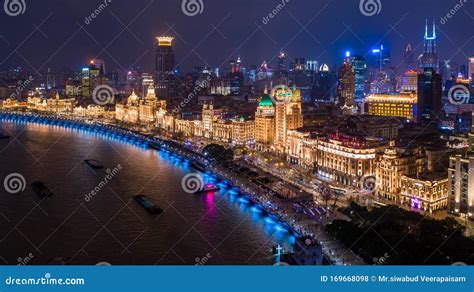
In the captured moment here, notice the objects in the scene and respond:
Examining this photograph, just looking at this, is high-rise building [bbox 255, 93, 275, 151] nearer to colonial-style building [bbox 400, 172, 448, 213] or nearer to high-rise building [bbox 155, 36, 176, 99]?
colonial-style building [bbox 400, 172, 448, 213]

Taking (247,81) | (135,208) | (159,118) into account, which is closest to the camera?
(135,208)

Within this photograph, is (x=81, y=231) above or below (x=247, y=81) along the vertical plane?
below

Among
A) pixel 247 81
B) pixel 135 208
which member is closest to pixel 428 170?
pixel 135 208

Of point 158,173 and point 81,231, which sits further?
point 158,173

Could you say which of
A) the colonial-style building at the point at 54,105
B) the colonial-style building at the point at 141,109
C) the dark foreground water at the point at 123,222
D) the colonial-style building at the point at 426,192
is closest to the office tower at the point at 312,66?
the colonial-style building at the point at 141,109

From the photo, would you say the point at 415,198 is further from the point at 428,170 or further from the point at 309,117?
the point at 309,117
